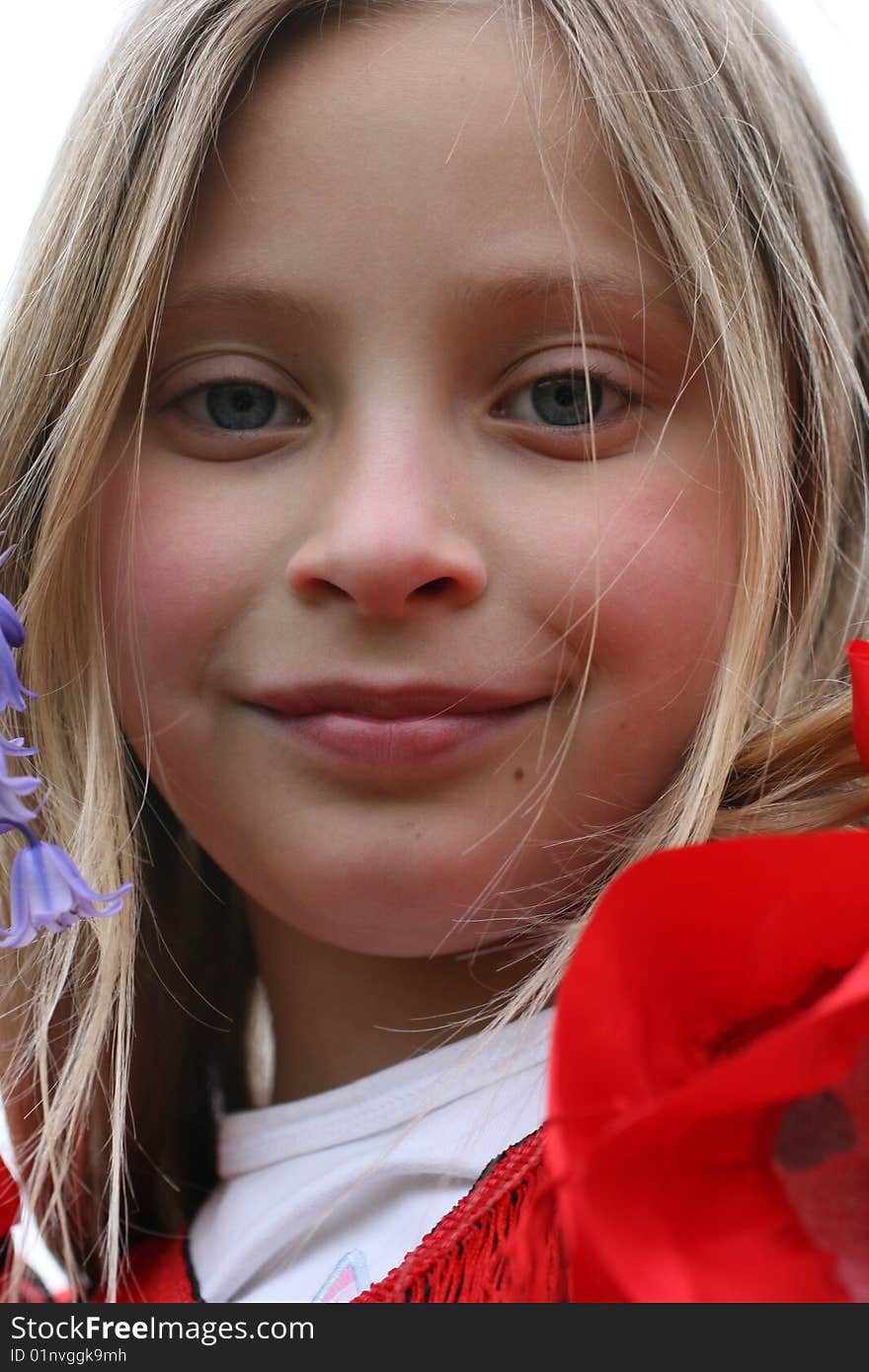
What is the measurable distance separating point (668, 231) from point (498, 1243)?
578mm

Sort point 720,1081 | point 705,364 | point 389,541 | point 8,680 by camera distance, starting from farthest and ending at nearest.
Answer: point 705,364 < point 389,541 < point 8,680 < point 720,1081

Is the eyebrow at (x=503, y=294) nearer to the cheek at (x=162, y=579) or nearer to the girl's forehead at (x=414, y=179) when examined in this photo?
the girl's forehead at (x=414, y=179)

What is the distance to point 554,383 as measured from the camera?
0.84 meters

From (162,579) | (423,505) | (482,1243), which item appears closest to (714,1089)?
(482,1243)

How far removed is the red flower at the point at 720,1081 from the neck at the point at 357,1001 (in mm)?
291

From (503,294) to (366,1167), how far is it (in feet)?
1.73

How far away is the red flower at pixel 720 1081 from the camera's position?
50 cm

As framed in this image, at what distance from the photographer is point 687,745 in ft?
2.84

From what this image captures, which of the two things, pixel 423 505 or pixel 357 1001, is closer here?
pixel 423 505

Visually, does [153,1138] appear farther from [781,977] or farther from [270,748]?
[781,977]

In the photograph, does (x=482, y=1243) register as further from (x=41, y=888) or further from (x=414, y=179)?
(x=414, y=179)

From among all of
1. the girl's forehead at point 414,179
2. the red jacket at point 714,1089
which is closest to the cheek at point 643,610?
the girl's forehead at point 414,179

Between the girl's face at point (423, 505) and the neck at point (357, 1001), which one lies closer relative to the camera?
the girl's face at point (423, 505)

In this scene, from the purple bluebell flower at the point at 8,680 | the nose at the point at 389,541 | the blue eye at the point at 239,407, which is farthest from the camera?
the blue eye at the point at 239,407
